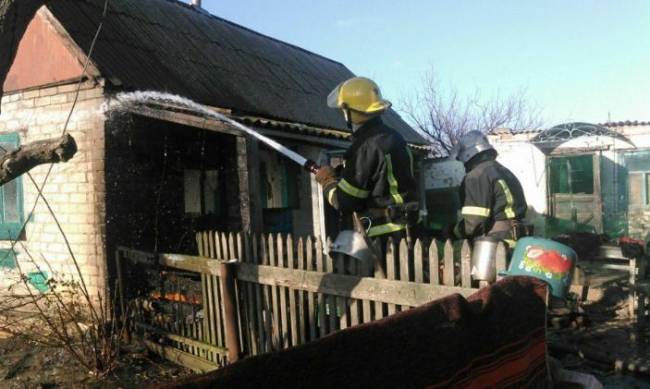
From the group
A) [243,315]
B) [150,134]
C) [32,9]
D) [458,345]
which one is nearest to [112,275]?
[150,134]

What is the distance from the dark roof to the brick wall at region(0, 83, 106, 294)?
757 millimetres

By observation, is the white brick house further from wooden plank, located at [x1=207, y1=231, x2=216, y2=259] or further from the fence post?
the fence post

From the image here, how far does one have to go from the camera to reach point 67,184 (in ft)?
22.4

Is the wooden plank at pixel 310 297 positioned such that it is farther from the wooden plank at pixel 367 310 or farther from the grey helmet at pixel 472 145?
the grey helmet at pixel 472 145

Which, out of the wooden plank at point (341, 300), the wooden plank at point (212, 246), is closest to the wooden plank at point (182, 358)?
the wooden plank at point (212, 246)

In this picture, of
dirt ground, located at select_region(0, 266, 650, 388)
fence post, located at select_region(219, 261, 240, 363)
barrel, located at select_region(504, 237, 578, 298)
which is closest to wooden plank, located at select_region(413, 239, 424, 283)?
barrel, located at select_region(504, 237, 578, 298)

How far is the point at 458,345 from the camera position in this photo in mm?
1962

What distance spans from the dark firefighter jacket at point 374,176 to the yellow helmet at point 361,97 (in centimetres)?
11

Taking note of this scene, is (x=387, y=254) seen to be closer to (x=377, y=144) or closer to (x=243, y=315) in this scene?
(x=377, y=144)

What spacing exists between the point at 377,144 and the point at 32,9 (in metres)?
2.25

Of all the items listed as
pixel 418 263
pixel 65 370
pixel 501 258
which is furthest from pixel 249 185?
pixel 501 258

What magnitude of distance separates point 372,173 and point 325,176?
14.8 inches

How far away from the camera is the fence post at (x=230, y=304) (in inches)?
177

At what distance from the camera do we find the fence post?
4.49 meters
